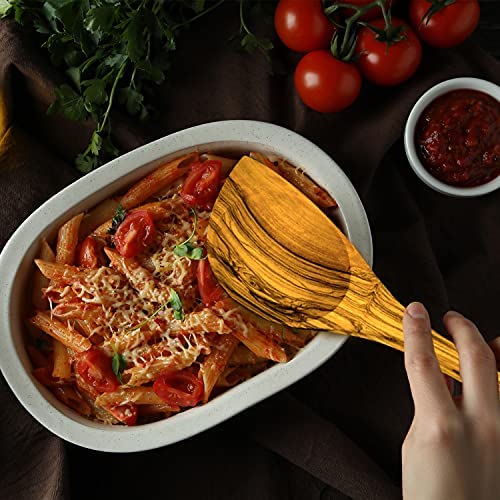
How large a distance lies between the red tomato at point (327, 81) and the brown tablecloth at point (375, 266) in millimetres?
82

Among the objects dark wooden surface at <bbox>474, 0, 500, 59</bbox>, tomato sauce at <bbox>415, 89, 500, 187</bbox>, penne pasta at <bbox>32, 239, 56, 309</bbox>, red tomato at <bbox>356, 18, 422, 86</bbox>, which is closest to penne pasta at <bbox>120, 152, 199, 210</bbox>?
penne pasta at <bbox>32, 239, 56, 309</bbox>

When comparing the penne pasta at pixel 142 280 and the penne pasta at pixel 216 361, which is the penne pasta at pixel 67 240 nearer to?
the penne pasta at pixel 142 280

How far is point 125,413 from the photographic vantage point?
197cm

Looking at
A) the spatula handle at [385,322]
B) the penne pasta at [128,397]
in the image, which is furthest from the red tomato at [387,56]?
the penne pasta at [128,397]

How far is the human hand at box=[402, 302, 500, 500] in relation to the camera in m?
1.55

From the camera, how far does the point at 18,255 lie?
1959 millimetres

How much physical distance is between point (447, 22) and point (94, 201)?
3.85 feet

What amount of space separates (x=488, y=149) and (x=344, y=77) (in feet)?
1.57

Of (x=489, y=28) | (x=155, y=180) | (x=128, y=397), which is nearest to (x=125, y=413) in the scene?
(x=128, y=397)

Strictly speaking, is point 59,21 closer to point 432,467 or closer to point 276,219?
point 276,219

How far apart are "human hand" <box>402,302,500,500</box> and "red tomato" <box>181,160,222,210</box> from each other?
0.69m

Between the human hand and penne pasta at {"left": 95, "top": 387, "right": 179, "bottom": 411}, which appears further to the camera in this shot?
penne pasta at {"left": 95, "top": 387, "right": 179, "bottom": 411}

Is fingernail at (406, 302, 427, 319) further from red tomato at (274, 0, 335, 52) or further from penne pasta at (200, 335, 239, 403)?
red tomato at (274, 0, 335, 52)

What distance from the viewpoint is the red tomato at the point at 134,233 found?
6.44ft
